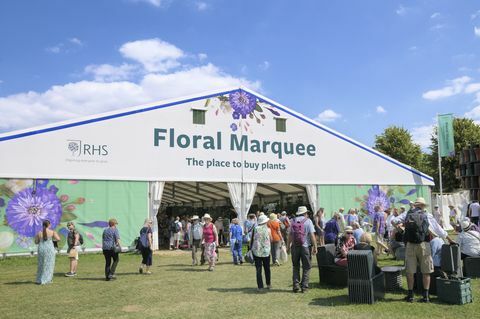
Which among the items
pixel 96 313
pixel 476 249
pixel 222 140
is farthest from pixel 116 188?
pixel 476 249

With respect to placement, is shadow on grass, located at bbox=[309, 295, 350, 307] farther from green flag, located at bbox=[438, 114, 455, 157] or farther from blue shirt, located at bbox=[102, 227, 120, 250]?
green flag, located at bbox=[438, 114, 455, 157]

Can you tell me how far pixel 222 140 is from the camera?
59.8ft

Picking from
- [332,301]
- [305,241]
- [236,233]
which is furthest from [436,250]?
[236,233]

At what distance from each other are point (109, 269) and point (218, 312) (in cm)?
436

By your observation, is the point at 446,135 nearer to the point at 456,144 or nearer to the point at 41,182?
the point at 456,144

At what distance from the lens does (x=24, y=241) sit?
14266 mm

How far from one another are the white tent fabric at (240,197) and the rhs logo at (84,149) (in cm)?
557

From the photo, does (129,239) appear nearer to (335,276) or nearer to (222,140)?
(222,140)

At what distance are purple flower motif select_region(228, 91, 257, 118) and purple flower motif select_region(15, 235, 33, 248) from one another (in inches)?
380

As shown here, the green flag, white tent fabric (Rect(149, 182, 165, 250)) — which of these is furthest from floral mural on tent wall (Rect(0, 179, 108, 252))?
the green flag

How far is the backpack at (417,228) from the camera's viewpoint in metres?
6.46

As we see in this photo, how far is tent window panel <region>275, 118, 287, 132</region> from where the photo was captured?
64.5 feet

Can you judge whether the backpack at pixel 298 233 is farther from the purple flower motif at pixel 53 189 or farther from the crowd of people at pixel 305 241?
the purple flower motif at pixel 53 189

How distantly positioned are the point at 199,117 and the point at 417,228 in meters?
12.6
